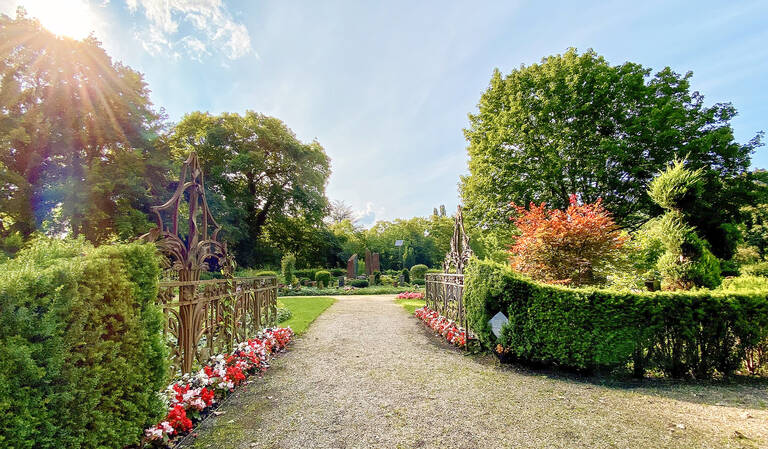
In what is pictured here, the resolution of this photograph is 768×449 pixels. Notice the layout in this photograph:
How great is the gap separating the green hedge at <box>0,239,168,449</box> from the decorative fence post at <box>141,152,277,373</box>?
0.84m

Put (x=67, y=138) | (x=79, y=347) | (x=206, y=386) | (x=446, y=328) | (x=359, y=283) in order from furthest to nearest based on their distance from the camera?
(x=359, y=283), (x=67, y=138), (x=446, y=328), (x=206, y=386), (x=79, y=347)

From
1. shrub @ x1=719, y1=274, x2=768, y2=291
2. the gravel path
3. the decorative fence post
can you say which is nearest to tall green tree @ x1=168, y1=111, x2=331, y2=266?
the decorative fence post

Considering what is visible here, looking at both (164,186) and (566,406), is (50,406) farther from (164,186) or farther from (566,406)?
(164,186)

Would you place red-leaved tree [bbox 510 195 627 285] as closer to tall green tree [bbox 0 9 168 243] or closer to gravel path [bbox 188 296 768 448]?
gravel path [bbox 188 296 768 448]

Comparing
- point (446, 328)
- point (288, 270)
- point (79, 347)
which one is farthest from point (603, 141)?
point (288, 270)

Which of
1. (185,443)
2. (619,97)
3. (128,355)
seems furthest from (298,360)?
(619,97)

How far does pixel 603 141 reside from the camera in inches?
516

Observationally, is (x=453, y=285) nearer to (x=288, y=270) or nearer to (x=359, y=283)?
(x=359, y=283)

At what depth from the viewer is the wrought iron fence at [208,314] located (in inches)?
142

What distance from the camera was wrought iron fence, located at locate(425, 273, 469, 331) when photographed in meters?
6.63

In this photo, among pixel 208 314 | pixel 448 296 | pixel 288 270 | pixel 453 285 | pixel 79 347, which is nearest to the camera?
pixel 79 347

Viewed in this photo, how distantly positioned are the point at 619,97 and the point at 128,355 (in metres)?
17.6

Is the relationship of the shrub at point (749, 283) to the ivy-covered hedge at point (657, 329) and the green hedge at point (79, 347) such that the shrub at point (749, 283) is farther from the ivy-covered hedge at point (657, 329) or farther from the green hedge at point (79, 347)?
the green hedge at point (79, 347)

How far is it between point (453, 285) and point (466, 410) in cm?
400
